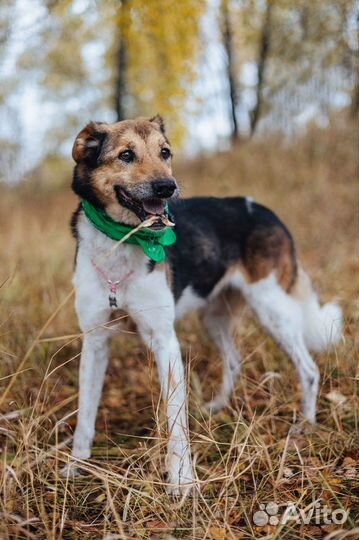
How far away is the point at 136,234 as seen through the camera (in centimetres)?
315

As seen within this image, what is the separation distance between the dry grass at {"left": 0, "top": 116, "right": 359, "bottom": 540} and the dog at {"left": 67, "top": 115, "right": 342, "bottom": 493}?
0.51 feet

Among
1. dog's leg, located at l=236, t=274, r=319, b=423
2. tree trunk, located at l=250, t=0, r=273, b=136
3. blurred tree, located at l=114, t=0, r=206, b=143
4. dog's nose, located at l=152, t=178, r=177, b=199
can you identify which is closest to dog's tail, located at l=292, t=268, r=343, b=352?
dog's leg, located at l=236, t=274, r=319, b=423

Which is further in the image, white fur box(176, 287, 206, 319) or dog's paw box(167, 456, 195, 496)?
white fur box(176, 287, 206, 319)

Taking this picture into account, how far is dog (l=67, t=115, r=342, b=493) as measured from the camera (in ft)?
10.0

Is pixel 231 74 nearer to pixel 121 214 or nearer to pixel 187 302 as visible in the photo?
pixel 187 302

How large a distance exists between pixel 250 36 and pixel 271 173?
6670 mm

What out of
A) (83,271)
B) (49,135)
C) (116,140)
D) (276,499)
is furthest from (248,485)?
(49,135)

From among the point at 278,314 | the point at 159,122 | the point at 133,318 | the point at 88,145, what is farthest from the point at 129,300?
the point at 278,314

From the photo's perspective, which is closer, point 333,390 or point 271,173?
point 333,390

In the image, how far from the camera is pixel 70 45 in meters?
15.7

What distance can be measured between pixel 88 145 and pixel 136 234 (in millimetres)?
627

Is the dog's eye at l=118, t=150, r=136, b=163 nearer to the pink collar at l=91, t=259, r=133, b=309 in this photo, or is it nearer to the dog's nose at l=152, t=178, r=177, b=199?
the dog's nose at l=152, t=178, r=177, b=199

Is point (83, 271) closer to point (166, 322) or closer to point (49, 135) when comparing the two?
point (166, 322)

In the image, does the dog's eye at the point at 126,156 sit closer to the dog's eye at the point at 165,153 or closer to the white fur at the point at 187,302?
the dog's eye at the point at 165,153
